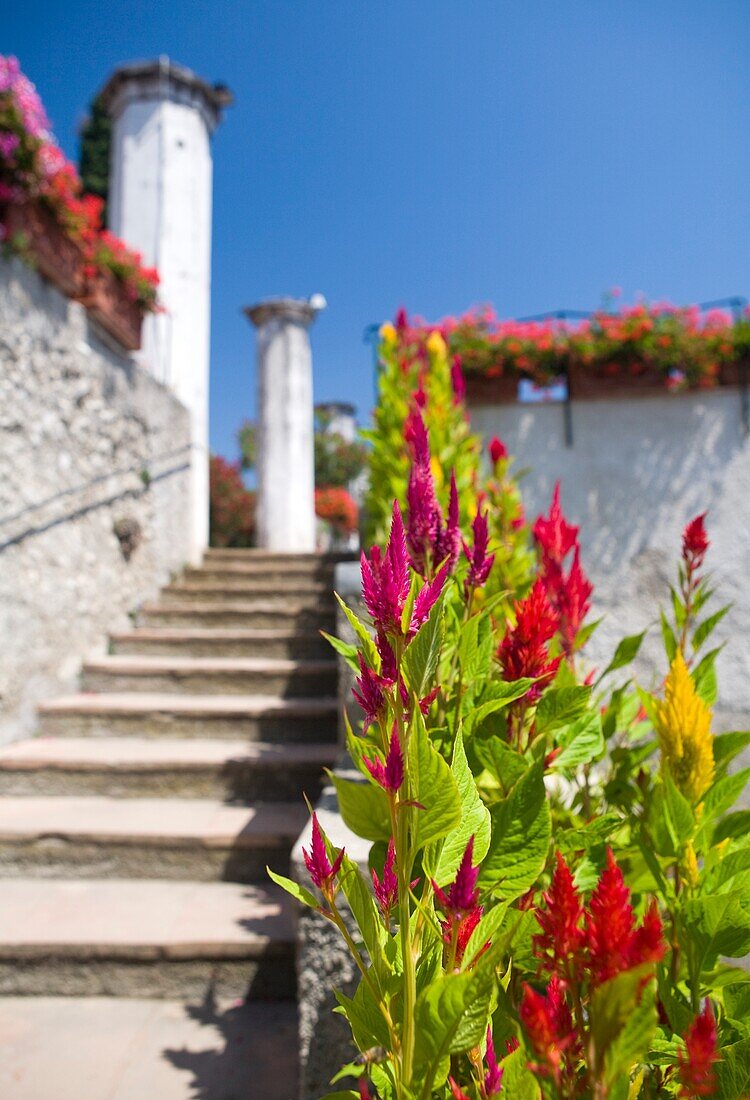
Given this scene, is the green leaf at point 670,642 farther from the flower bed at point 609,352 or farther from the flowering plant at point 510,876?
the flower bed at point 609,352

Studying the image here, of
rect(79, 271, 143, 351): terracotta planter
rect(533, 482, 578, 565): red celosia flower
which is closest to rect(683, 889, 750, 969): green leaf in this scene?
rect(533, 482, 578, 565): red celosia flower

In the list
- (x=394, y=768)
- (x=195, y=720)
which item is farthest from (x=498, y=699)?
(x=195, y=720)

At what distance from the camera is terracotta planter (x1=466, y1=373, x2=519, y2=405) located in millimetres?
3836

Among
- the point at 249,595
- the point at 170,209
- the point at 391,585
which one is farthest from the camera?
the point at 170,209

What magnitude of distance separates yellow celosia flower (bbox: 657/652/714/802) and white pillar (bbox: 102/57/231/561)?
5341 millimetres

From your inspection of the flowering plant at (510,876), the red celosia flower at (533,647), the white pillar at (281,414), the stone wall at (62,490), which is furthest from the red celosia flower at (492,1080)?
the white pillar at (281,414)

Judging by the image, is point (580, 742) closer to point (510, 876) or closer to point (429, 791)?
point (510, 876)

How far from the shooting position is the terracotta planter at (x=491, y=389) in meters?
3.84

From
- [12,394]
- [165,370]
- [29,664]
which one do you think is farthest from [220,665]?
[165,370]

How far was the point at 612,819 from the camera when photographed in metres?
0.83

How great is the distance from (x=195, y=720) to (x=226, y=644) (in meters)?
0.82

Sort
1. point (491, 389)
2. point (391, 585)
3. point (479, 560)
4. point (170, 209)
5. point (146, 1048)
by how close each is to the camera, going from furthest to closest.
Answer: point (170, 209) < point (491, 389) < point (146, 1048) < point (479, 560) < point (391, 585)

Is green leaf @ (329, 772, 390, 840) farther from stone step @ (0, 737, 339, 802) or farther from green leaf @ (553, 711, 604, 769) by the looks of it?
stone step @ (0, 737, 339, 802)

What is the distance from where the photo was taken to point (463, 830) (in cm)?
62
